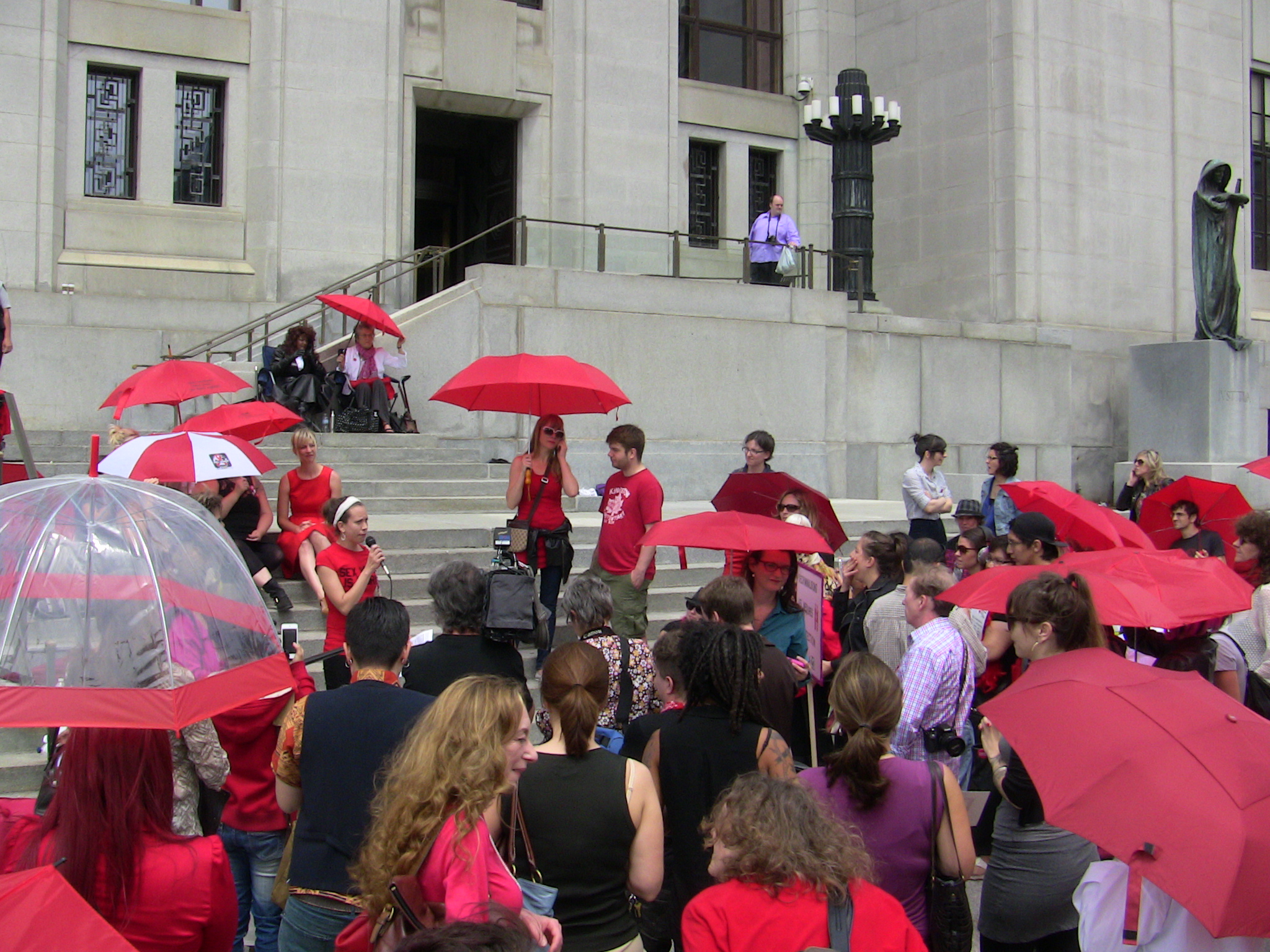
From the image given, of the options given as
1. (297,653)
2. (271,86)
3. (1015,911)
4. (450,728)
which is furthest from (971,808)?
(271,86)

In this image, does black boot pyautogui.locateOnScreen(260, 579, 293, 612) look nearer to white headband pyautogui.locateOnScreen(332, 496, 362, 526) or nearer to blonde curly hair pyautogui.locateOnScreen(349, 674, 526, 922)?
white headband pyautogui.locateOnScreen(332, 496, 362, 526)

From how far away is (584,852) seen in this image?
133 inches

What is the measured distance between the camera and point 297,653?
4.89m

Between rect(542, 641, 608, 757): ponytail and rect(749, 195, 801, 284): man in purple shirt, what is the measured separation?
1396 cm

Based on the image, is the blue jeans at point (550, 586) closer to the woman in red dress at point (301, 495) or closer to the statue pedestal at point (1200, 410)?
the woman in red dress at point (301, 495)

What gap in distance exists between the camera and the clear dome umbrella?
116 inches

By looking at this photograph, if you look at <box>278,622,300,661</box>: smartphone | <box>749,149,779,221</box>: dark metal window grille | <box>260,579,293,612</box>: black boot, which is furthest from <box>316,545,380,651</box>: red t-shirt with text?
<box>749,149,779,221</box>: dark metal window grille

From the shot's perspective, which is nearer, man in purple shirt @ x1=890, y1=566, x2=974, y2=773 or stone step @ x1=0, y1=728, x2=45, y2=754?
man in purple shirt @ x1=890, y1=566, x2=974, y2=773

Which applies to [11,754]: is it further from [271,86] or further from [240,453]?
[271,86]

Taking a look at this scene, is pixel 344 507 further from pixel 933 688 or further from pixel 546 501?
pixel 933 688

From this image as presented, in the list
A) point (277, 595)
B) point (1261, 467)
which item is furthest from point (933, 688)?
point (1261, 467)

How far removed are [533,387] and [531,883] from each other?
6.18 m

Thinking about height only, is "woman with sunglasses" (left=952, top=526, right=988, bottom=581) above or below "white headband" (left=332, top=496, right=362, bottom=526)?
below

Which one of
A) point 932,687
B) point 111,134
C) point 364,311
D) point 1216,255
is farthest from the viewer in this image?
point 1216,255
